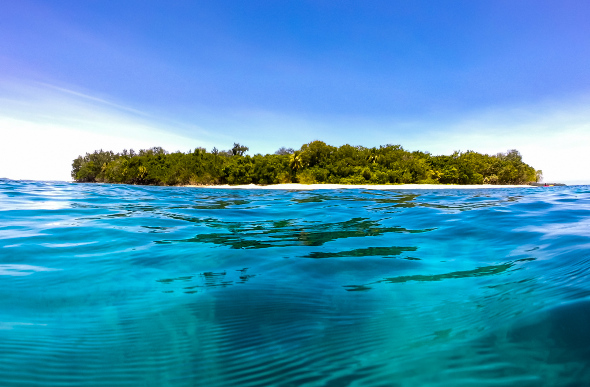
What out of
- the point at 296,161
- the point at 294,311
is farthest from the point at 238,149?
the point at 294,311

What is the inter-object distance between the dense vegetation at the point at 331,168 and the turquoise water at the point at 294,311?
42.1 meters

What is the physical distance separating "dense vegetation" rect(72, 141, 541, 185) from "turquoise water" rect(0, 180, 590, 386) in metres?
42.1

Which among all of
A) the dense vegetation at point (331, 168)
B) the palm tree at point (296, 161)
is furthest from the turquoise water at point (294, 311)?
the palm tree at point (296, 161)

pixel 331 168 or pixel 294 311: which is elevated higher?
pixel 331 168

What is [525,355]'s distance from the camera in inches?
59.7

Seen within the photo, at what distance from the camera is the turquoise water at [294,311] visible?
1.51 meters

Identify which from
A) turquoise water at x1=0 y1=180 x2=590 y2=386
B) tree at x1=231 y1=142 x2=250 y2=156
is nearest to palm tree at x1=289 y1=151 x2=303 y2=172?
tree at x1=231 y1=142 x2=250 y2=156

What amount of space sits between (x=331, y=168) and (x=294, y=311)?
4663 cm

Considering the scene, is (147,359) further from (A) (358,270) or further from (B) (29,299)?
(A) (358,270)

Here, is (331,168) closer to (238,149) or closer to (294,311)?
(238,149)

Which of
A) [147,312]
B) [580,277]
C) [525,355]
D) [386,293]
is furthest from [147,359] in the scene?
[580,277]

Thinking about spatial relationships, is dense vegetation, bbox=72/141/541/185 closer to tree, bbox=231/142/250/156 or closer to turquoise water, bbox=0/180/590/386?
tree, bbox=231/142/250/156

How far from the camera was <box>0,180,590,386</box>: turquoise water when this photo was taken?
1511 millimetres

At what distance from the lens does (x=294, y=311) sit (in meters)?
2.20
